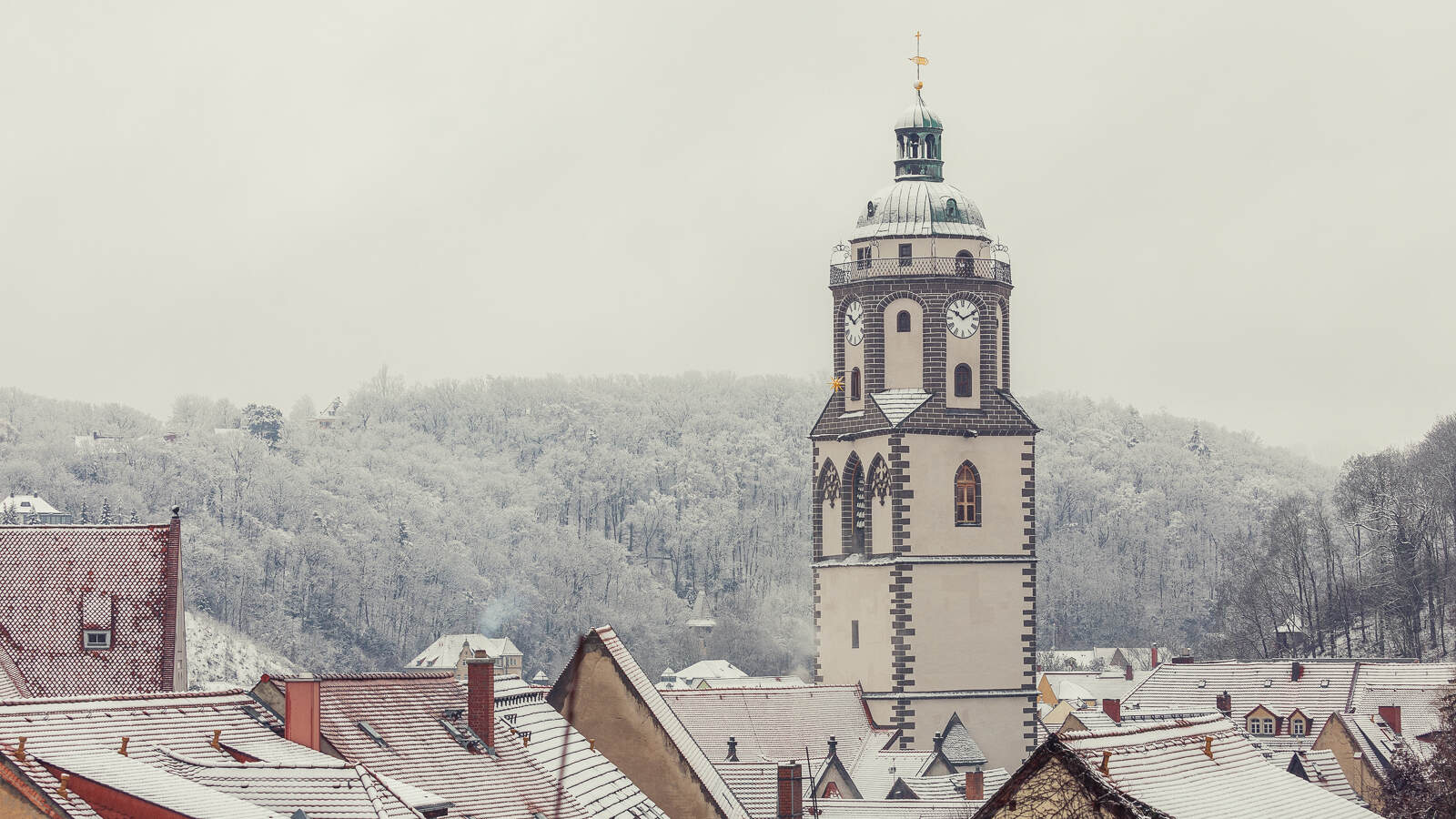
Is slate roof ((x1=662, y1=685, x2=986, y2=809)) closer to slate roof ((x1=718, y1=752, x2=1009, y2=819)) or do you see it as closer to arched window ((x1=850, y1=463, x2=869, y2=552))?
arched window ((x1=850, y1=463, x2=869, y2=552))

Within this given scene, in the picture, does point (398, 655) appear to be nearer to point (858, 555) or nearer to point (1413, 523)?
point (1413, 523)

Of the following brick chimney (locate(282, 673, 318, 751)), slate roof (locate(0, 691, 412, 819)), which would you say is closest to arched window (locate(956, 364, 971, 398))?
brick chimney (locate(282, 673, 318, 751))

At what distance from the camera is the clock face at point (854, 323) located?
245 ft

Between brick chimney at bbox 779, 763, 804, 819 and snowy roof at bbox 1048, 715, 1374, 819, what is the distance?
14807 mm

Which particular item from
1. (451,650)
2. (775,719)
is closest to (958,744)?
(775,719)

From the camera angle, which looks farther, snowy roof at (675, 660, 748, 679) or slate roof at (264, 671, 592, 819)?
snowy roof at (675, 660, 748, 679)

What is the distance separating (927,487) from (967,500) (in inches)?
50.9

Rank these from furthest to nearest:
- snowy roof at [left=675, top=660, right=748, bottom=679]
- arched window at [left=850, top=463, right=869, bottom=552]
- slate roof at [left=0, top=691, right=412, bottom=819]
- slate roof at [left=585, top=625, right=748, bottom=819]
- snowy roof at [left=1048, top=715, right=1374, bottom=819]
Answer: snowy roof at [left=675, top=660, right=748, bottom=679] < arched window at [left=850, top=463, right=869, bottom=552] < slate roof at [left=585, top=625, right=748, bottom=819] < snowy roof at [left=1048, top=715, right=1374, bottom=819] < slate roof at [left=0, top=691, right=412, bottom=819]

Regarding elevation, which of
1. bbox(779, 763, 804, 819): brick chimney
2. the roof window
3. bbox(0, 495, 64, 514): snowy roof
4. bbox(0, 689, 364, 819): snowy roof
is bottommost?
bbox(779, 763, 804, 819): brick chimney

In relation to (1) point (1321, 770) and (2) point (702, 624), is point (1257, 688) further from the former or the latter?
(2) point (702, 624)

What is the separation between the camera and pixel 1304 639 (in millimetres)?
126500

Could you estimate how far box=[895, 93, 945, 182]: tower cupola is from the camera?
76.6 m

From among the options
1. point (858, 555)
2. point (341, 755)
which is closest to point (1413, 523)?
point (858, 555)

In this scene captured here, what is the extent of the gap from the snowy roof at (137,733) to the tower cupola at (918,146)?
50.2 metres
